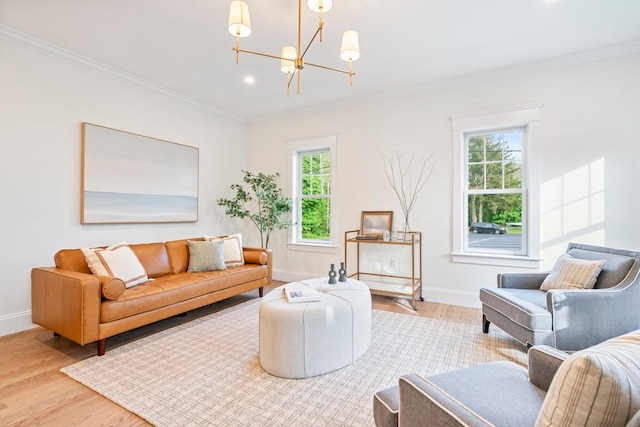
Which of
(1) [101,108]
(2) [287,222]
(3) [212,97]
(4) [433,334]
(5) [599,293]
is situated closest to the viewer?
(5) [599,293]

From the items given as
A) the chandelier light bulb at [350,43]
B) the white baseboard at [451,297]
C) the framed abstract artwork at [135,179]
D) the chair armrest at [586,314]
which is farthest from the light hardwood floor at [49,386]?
the chandelier light bulb at [350,43]

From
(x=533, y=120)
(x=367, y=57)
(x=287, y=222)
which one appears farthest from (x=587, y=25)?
(x=287, y=222)

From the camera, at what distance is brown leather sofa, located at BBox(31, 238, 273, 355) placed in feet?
7.70

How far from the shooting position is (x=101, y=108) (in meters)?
Result: 3.52

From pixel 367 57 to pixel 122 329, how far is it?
3.49 meters

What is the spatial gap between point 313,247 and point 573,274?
3.18 m

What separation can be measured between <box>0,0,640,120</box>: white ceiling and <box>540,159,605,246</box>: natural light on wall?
1.26 meters

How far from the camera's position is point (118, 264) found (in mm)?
2840

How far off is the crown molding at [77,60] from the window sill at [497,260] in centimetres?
433

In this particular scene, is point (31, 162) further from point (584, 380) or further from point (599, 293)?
point (599, 293)

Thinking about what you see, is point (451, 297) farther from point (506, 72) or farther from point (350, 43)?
point (350, 43)

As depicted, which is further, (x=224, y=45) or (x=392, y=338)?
(x=224, y=45)

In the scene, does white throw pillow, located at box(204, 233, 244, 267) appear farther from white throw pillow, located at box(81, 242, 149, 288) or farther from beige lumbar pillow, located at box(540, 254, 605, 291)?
beige lumbar pillow, located at box(540, 254, 605, 291)

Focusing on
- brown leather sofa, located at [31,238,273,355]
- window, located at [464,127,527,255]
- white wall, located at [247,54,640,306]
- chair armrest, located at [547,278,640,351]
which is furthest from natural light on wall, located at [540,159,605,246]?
brown leather sofa, located at [31,238,273,355]
